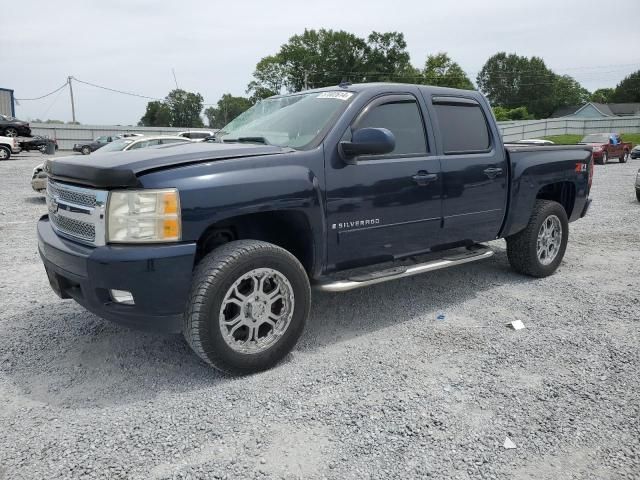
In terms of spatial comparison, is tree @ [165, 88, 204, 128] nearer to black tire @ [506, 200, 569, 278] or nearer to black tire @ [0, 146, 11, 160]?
black tire @ [0, 146, 11, 160]

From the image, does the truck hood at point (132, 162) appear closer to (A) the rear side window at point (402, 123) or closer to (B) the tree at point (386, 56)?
(A) the rear side window at point (402, 123)

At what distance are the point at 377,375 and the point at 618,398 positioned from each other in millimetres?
1408

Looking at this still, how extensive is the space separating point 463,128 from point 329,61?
77361 millimetres

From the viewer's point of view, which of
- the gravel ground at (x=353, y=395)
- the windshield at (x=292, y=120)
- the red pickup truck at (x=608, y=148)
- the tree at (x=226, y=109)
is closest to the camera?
the gravel ground at (x=353, y=395)

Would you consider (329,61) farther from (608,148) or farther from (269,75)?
(608,148)

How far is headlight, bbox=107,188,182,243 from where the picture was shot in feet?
9.09

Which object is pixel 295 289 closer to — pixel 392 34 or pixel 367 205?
pixel 367 205

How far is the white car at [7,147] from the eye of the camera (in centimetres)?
2262

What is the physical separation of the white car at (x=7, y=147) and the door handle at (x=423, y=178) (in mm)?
24347

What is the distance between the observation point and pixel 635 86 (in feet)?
306

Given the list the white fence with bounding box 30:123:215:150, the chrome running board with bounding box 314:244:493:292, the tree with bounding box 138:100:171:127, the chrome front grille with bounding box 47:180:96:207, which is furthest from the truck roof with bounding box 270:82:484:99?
the tree with bounding box 138:100:171:127

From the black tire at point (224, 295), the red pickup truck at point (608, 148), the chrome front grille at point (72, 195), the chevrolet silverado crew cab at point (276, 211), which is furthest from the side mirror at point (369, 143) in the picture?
the red pickup truck at point (608, 148)

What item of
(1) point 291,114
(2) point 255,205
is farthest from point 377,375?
(1) point 291,114

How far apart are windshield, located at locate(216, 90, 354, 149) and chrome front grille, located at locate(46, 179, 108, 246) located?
4.28ft
